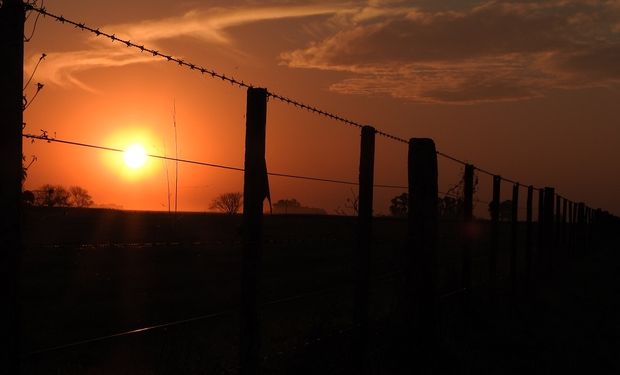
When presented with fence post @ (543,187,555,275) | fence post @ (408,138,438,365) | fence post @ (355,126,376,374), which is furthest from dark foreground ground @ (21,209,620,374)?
fence post @ (543,187,555,275)

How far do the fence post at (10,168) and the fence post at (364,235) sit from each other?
12.9 ft

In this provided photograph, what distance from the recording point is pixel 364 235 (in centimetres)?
654

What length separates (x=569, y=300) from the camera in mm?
13336

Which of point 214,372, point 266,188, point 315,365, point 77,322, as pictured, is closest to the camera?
point 266,188

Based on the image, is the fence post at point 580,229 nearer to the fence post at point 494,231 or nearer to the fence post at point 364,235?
the fence post at point 494,231

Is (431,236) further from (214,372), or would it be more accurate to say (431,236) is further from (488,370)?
(214,372)

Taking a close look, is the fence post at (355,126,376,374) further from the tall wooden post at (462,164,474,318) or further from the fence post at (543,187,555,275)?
the fence post at (543,187,555,275)

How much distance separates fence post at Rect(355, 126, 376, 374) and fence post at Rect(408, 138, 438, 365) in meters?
1.11

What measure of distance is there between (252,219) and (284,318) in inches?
324

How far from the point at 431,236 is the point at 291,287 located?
1138 cm

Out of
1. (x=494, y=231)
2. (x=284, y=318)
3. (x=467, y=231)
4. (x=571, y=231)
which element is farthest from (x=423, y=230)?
(x=571, y=231)

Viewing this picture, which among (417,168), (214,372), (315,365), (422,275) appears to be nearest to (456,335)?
(422,275)

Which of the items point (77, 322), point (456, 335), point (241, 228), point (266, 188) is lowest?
point (77, 322)

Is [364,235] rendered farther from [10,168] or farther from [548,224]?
[548,224]
